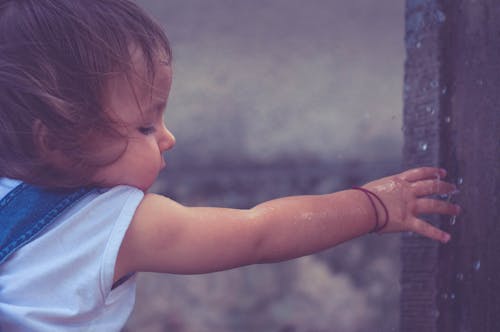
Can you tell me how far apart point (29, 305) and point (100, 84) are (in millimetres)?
434

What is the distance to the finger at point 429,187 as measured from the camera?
2.01 m

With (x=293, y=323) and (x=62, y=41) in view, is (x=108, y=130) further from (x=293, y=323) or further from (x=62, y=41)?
(x=293, y=323)

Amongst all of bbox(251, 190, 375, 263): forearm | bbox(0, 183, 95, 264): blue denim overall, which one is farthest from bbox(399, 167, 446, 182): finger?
bbox(0, 183, 95, 264): blue denim overall

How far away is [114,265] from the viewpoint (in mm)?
1785

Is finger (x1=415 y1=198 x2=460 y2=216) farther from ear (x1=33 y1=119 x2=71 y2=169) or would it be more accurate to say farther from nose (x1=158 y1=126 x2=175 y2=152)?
ear (x1=33 y1=119 x2=71 y2=169)

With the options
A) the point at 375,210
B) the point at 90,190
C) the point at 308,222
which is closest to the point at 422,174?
the point at 375,210

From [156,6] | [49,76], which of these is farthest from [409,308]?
[156,6]

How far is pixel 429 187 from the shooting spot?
6.61ft

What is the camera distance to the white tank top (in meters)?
1.78

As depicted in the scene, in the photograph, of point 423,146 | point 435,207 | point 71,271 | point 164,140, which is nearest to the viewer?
point 71,271

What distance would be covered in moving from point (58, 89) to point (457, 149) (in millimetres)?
844

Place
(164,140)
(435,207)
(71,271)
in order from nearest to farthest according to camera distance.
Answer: (71,271), (164,140), (435,207)

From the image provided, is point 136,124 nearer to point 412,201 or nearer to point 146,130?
point 146,130

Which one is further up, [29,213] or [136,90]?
[136,90]
